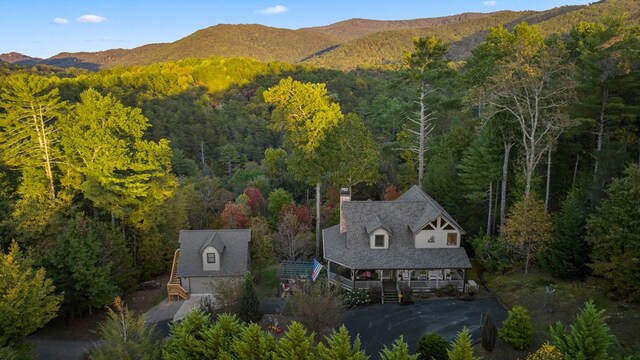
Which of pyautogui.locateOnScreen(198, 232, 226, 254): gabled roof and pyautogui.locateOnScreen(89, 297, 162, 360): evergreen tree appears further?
pyautogui.locateOnScreen(198, 232, 226, 254): gabled roof

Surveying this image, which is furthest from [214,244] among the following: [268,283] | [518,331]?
[518,331]

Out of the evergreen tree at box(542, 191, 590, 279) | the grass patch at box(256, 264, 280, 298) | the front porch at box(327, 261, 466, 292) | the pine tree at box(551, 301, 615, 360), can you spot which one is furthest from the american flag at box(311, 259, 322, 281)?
the pine tree at box(551, 301, 615, 360)

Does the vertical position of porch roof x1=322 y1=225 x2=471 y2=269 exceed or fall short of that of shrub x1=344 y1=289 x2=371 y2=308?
it exceeds it

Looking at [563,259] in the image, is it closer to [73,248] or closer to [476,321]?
[476,321]

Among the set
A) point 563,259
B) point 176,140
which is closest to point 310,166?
point 563,259

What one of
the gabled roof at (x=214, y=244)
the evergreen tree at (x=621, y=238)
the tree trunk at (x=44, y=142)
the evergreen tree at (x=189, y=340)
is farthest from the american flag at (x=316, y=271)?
the tree trunk at (x=44, y=142)

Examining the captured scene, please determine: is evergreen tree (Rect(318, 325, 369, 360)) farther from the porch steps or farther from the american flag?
the american flag

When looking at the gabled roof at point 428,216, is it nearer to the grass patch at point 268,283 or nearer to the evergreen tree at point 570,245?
the evergreen tree at point 570,245
